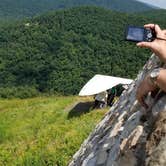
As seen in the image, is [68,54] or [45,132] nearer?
[45,132]

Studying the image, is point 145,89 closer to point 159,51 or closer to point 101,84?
point 159,51

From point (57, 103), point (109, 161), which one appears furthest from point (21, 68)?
point (109, 161)

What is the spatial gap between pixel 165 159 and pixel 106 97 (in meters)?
21.6

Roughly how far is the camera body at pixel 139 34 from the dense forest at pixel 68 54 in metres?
90.0

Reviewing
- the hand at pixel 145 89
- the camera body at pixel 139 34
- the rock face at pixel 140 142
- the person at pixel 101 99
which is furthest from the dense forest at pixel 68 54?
the camera body at pixel 139 34

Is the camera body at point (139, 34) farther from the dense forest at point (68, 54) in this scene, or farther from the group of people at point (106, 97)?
the dense forest at point (68, 54)

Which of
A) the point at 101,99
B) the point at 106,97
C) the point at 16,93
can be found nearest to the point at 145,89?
the point at 101,99

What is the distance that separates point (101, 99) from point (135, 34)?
20082 millimetres

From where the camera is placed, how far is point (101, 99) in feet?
85.2

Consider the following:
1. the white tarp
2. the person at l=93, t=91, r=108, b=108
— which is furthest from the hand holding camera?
the white tarp

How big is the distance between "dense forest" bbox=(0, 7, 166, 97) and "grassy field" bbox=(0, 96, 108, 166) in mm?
66742

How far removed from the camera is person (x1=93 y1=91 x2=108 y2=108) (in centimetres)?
2575

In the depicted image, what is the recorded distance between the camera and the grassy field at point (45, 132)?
53.2 ft

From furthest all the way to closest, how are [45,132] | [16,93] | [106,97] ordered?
[16,93] → [106,97] → [45,132]
